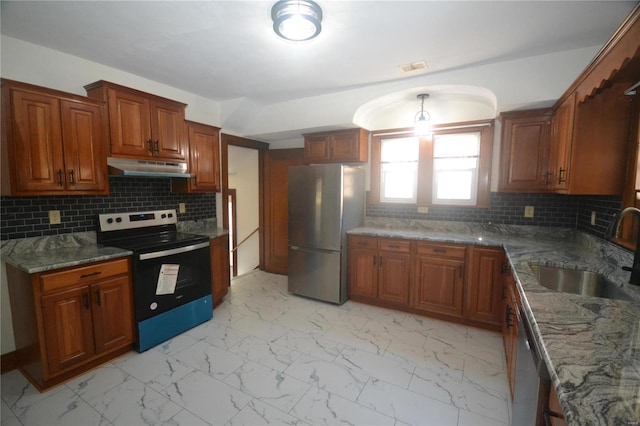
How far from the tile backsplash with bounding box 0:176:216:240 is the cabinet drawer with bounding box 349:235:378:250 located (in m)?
1.96

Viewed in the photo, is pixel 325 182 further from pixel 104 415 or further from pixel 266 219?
pixel 104 415

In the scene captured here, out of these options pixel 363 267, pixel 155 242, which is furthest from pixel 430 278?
pixel 155 242

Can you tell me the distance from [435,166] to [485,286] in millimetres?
1431

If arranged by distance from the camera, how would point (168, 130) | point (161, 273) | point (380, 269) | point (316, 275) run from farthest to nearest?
point (316, 275) < point (380, 269) < point (168, 130) < point (161, 273)

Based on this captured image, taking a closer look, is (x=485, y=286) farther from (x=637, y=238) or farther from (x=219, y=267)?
(x=219, y=267)

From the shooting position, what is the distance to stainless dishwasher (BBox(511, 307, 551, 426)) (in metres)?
1.03

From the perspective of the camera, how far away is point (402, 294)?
124 inches

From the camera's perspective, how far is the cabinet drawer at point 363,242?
3252mm

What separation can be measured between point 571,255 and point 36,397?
3.93 metres

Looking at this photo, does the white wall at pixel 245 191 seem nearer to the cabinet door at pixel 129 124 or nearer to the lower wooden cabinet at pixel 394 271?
the cabinet door at pixel 129 124

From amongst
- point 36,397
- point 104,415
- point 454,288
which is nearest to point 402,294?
point 454,288

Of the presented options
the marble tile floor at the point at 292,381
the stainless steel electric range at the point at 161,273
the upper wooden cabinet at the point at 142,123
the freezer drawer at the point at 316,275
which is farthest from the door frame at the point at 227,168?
the marble tile floor at the point at 292,381

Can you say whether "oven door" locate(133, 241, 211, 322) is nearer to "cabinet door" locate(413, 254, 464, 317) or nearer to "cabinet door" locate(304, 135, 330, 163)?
"cabinet door" locate(304, 135, 330, 163)

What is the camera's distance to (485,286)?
274 centimetres
